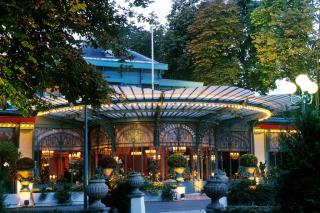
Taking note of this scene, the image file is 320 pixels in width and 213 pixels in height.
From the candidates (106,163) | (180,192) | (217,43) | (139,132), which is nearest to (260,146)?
(217,43)

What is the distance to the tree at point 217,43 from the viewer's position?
37.0m

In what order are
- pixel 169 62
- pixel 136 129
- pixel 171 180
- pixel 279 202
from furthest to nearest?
1. pixel 169 62
2. pixel 136 129
3. pixel 171 180
4. pixel 279 202

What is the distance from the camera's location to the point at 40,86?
11.3 meters

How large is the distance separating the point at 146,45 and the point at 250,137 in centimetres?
1786

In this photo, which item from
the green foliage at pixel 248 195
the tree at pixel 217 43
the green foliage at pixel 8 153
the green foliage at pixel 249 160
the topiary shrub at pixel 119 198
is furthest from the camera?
the tree at pixel 217 43

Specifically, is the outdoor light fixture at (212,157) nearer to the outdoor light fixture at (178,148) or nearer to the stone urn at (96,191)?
the outdoor light fixture at (178,148)

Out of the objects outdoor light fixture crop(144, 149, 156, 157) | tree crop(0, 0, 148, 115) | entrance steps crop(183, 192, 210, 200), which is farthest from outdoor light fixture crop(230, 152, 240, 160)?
tree crop(0, 0, 148, 115)

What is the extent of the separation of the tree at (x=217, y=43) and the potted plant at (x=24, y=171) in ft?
56.1

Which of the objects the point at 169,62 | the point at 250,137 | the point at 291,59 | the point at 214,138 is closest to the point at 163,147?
the point at 214,138

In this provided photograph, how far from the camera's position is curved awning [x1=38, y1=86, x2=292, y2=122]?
72.9 ft

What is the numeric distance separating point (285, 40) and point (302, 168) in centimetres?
2639

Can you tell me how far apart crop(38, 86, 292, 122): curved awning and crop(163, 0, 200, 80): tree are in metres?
11.1

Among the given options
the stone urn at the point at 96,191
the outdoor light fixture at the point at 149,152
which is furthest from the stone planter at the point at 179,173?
the stone urn at the point at 96,191

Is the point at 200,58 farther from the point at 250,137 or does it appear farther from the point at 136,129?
the point at 136,129
